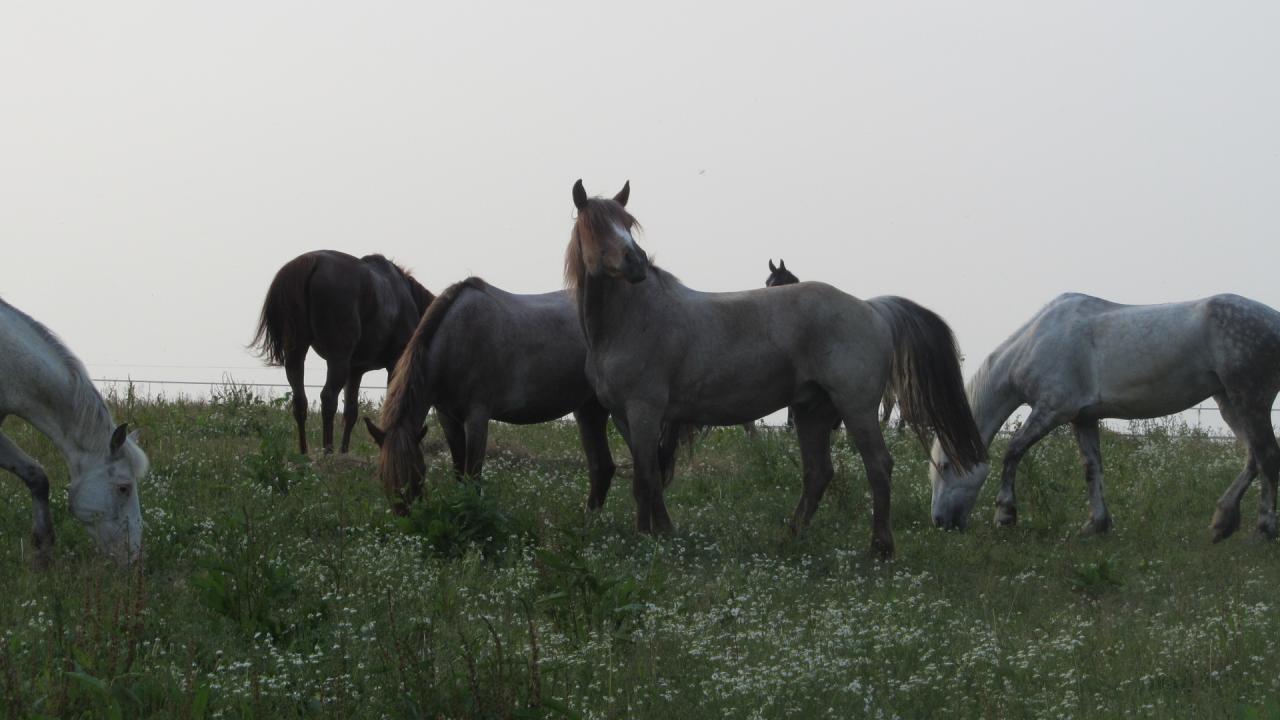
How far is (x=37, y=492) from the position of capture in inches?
295

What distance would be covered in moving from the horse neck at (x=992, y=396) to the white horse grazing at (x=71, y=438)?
6.58 meters

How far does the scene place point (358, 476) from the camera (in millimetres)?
10055

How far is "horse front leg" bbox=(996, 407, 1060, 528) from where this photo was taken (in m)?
10.0

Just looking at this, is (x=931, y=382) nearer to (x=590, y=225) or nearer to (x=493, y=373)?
(x=590, y=225)

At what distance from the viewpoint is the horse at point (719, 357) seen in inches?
336

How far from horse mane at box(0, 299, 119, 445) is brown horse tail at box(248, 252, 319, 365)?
4.60 m

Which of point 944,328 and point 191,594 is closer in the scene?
point 191,594

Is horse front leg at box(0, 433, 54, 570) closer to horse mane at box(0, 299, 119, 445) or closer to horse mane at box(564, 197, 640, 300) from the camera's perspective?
horse mane at box(0, 299, 119, 445)

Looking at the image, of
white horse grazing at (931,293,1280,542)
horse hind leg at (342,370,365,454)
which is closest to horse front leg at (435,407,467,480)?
horse hind leg at (342,370,365,454)

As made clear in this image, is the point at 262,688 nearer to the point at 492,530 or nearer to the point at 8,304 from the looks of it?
the point at 492,530

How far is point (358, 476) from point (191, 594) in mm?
3505

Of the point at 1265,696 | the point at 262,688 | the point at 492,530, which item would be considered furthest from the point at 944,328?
the point at 262,688

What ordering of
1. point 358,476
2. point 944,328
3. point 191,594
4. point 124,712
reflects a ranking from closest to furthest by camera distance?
point 124,712
point 191,594
point 944,328
point 358,476

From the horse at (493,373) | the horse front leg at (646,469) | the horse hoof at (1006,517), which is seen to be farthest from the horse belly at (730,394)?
the horse hoof at (1006,517)
